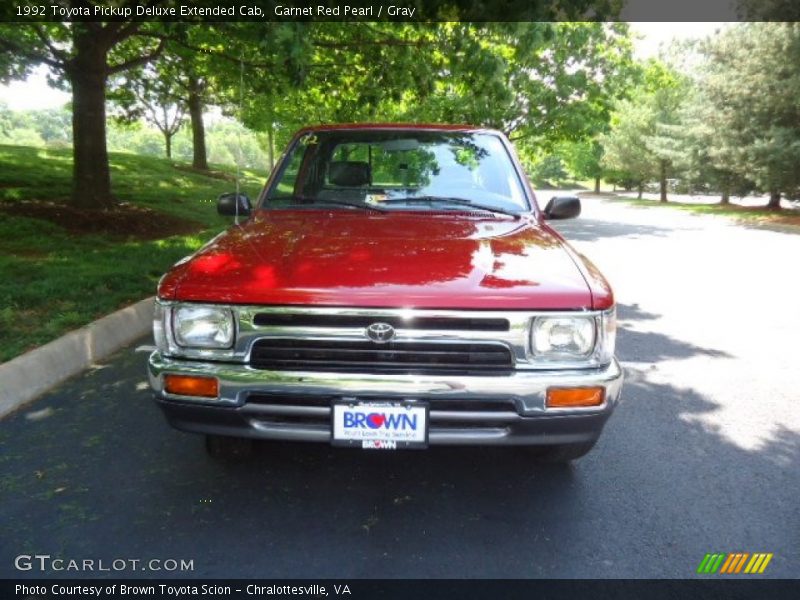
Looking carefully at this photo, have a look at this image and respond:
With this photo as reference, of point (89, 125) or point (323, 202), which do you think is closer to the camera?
point (323, 202)

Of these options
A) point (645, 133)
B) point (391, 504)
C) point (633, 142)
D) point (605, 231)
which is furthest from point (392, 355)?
point (633, 142)

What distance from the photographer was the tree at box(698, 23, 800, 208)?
22.5 m

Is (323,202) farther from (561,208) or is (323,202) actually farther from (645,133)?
(645,133)

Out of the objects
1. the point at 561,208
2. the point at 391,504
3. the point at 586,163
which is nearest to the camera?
the point at 391,504

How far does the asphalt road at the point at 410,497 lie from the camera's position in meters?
2.49

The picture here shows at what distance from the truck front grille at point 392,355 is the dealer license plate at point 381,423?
14 cm

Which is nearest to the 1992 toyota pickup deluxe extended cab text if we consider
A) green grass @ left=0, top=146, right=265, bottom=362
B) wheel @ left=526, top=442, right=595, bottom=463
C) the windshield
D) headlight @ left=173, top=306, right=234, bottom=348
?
headlight @ left=173, top=306, right=234, bottom=348

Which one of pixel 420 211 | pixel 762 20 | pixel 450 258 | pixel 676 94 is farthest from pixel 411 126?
pixel 676 94

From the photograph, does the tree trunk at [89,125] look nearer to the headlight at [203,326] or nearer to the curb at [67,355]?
the curb at [67,355]

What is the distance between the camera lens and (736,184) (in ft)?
91.5

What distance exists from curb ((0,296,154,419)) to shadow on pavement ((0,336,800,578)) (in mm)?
360

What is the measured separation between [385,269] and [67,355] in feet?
10.3

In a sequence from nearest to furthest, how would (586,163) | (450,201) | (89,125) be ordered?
(450,201)
(89,125)
(586,163)

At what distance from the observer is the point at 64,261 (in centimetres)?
749
